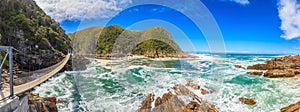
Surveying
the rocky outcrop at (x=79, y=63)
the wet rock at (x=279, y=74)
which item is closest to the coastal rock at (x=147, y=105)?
the wet rock at (x=279, y=74)

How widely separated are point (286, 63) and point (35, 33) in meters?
12.6

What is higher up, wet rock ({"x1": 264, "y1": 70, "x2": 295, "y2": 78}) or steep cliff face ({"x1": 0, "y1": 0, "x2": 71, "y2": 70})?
steep cliff face ({"x1": 0, "y1": 0, "x2": 71, "y2": 70})

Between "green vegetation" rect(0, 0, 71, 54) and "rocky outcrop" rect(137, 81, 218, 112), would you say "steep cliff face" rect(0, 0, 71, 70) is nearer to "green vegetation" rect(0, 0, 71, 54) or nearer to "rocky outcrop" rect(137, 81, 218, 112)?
"green vegetation" rect(0, 0, 71, 54)

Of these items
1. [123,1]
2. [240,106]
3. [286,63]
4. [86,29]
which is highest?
[123,1]

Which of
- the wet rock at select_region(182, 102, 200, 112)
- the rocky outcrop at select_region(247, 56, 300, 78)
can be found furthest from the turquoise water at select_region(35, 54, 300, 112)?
the wet rock at select_region(182, 102, 200, 112)

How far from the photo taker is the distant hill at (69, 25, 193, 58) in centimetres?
810

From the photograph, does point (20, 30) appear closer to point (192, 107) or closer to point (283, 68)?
point (192, 107)

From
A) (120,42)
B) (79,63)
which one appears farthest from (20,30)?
(120,42)

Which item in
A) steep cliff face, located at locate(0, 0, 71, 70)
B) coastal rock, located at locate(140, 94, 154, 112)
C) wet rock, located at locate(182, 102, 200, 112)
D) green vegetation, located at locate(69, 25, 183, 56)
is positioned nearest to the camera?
wet rock, located at locate(182, 102, 200, 112)

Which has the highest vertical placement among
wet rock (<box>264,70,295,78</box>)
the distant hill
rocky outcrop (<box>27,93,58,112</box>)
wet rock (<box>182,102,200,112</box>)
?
the distant hill

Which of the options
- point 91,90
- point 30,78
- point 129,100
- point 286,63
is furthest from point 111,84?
point 286,63

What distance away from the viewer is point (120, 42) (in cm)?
1214

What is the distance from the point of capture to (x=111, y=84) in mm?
7785

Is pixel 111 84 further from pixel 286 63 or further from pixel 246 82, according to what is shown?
pixel 286 63
